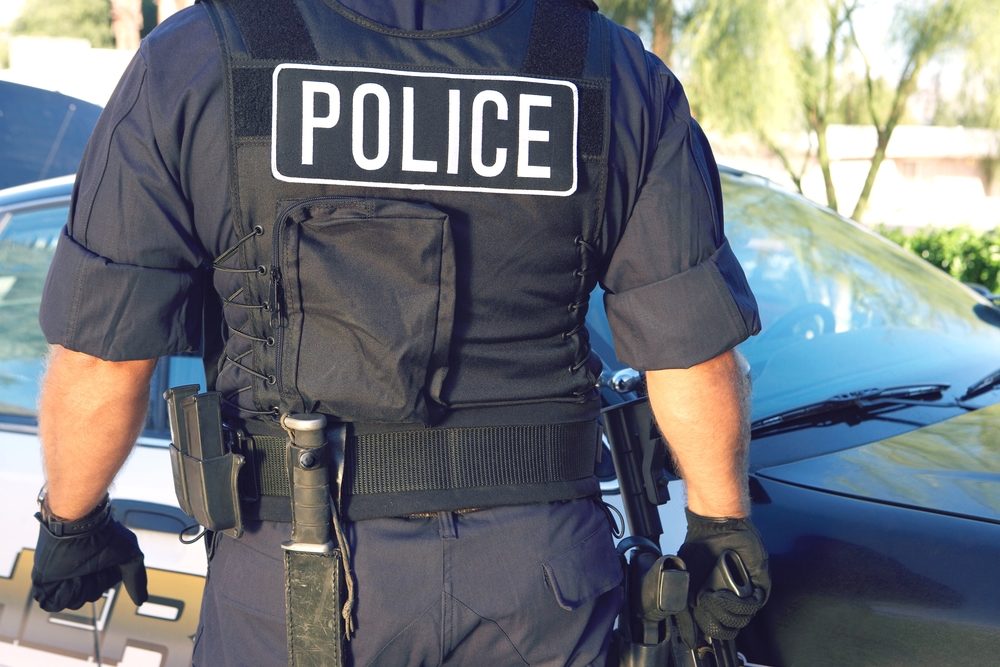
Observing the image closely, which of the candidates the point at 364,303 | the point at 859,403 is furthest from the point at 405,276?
the point at 859,403

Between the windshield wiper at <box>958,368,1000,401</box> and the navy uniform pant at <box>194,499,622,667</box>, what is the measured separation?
43.0 inches

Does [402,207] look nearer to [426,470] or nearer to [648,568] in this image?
[426,470]

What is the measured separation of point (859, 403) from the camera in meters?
2.11

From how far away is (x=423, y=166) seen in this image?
1345mm

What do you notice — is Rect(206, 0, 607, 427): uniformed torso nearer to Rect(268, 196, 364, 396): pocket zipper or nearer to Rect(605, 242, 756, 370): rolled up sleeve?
Rect(268, 196, 364, 396): pocket zipper

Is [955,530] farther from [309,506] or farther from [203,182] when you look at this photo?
[203,182]

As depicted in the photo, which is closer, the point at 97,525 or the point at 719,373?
the point at 719,373

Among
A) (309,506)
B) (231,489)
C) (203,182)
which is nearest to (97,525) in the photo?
(231,489)

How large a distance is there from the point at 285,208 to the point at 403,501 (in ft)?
1.22

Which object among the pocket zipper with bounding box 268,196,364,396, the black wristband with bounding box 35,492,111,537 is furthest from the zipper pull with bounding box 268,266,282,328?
the black wristband with bounding box 35,492,111,537

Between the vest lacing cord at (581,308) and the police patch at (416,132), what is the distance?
87 millimetres

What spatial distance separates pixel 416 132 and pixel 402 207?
0.10 meters

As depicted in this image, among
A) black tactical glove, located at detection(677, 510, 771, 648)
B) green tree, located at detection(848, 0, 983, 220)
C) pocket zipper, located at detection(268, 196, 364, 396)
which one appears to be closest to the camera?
pocket zipper, located at detection(268, 196, 364, 396)

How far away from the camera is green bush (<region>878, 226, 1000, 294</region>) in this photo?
7.63m
